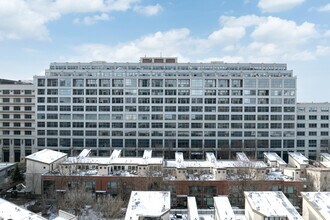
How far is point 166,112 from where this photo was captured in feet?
197

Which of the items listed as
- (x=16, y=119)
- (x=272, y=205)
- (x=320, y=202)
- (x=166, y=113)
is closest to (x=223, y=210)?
(x=272, y=205)

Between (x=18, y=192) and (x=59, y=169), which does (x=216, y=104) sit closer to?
(x=59, y=169)

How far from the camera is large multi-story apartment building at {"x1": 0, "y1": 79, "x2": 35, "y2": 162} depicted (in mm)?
62000

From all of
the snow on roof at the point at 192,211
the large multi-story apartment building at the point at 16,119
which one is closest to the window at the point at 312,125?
the snow on roof at the point at 192,211

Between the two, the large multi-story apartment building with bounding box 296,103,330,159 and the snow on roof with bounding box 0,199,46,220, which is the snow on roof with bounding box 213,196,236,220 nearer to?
the snow on roof with bounding box 0,199,46,220

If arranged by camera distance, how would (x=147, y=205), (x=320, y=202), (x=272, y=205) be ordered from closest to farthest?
1. (x=272, y=205)
2. (x=320, y=202)
3. (x=147, y=205)

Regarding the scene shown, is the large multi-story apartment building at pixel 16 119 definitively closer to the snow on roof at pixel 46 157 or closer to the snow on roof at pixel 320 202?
the snow on roof at pixel 46 157

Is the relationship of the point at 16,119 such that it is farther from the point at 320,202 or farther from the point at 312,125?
the point at 312,125

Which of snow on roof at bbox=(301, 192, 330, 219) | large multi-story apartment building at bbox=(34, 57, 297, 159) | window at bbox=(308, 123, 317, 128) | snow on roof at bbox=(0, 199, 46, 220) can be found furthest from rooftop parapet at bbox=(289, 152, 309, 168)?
snow on roof at bbox=(0, 199, 46, 220)

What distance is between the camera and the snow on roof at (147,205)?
2327 centimetres

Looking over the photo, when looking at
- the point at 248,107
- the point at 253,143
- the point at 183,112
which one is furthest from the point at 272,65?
the point at 183,112

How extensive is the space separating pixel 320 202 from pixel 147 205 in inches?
512

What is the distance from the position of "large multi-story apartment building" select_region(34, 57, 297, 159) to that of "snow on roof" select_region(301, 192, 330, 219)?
33506 mm

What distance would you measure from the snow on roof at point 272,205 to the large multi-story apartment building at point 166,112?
33.6 metres
